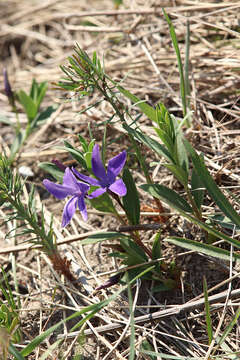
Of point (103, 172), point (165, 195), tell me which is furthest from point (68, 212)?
point (165, 195)

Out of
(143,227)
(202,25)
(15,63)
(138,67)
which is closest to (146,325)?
(143,227)

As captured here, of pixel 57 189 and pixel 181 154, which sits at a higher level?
pixel 57 189

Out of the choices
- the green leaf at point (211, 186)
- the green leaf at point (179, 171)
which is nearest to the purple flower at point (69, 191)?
the green leaf at point (179, 171)

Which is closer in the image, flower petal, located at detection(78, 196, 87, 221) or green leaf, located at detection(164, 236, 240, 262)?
flower petal, located at detection(78, 196, 87, 221)

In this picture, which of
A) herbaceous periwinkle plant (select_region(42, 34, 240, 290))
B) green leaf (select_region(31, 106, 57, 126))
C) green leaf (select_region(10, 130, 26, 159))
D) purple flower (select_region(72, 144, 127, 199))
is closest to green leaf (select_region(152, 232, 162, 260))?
herbaceous periwinkle plant (select_region(42, 34, 240, 290))

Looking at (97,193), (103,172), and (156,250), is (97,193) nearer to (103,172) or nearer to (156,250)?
(103,172)

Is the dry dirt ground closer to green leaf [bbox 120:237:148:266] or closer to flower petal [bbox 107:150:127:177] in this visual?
green leaf [bbox 120:237:148:266]
